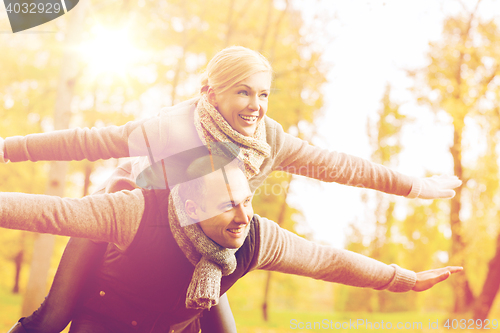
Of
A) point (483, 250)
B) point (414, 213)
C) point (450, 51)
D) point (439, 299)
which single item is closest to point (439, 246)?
point (414, 213)

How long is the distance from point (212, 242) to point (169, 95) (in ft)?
24.8

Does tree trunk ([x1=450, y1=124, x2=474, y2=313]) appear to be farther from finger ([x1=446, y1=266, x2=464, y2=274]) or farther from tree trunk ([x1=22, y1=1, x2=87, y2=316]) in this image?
tree trunk ([x1=22, y1=1, x2=87, y2=316])

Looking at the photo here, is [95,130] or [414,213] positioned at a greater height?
[95,130]

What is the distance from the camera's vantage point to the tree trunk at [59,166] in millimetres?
6160

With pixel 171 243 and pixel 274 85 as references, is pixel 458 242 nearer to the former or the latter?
pixel 274 85

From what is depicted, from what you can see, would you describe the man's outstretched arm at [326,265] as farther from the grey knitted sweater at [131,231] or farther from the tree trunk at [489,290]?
the tree trunk at [489,290]

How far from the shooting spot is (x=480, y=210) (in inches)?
377

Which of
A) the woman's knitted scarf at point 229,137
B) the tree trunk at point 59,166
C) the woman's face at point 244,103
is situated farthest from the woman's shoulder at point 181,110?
the tree trunk at point 59,166

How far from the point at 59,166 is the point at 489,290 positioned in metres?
10.3

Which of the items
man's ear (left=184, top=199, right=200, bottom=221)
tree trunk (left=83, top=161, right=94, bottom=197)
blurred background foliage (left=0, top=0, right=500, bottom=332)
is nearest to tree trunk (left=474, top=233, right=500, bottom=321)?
blurred background foliage (left=0, top=0, right=500, bottom=332)

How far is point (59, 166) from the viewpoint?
6207 mm

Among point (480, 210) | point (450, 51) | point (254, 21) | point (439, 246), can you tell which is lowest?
point (439, 246)

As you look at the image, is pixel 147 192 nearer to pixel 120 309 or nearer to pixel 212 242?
pixel 212 242

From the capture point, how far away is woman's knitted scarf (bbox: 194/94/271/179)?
5.86 feet
